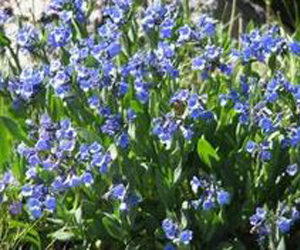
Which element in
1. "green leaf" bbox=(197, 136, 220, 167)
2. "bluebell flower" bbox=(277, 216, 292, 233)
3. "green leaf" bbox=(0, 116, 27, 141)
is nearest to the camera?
"bluebell flower" bbox=(277, 216, 292, 233)

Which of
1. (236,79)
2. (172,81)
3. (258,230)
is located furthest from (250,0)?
(258,230)

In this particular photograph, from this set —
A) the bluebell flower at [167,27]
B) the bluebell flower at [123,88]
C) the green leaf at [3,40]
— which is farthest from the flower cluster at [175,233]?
the green leaf at [3,40]

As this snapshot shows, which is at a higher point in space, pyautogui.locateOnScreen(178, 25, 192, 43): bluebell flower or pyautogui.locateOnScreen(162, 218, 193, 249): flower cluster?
pyautogui.locateOnScreen(178, 25, 192, 43): bluebell flower

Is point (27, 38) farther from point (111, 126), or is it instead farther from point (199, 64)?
point (199, 64)

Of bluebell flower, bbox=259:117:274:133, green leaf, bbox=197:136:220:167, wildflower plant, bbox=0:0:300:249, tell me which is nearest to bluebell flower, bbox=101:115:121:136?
wildflower plant, bbox=0:0:300:249

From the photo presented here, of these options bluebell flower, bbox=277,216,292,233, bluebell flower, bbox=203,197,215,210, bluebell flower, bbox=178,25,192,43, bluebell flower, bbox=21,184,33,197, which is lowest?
bluebell flower, bbox=277,216,292,233

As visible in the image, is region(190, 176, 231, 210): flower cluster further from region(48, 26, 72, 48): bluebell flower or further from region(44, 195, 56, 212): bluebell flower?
region(48, 26, 72, 48): bluebell flower

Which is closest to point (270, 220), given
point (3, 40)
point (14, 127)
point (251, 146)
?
point (251, 146)

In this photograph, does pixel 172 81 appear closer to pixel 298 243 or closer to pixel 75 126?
pixel 75 126
